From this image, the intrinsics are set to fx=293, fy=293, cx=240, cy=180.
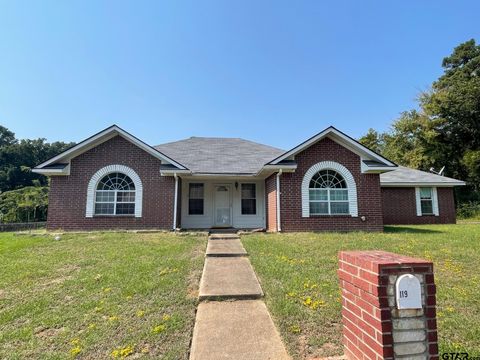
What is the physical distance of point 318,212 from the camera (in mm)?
12203

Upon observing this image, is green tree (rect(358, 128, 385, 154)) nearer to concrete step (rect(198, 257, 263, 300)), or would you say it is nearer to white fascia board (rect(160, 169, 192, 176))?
white fascia board (rect(160, 169, 192, 176))

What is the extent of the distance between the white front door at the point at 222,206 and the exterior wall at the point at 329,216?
11.7 feet

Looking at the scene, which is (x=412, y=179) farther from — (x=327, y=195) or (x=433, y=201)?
(x=327, y=195)

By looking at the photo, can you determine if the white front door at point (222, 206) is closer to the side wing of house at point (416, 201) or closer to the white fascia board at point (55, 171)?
the white fascia board at point (55, 171)

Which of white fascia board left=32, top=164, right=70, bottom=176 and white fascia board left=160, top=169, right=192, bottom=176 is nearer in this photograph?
white fascia board left=32, top=164, right=70, bottom=176

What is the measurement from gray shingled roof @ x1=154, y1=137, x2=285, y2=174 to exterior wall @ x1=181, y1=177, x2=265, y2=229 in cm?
74

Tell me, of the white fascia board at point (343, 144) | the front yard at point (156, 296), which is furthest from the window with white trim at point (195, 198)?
the front yard at point (156, 296)

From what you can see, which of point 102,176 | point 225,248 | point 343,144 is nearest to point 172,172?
point 102,176

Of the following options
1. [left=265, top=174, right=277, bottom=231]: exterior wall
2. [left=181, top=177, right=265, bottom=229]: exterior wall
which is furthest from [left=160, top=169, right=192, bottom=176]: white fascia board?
[left=265, top=174, right=277, bottom=231]: exterior wall

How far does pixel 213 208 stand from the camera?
1459cm

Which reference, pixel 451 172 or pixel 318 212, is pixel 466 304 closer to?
pixel 318 212

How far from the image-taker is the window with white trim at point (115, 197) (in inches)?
484

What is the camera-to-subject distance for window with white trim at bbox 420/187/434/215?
684 inches

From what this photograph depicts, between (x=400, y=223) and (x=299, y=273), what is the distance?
45.7ft
